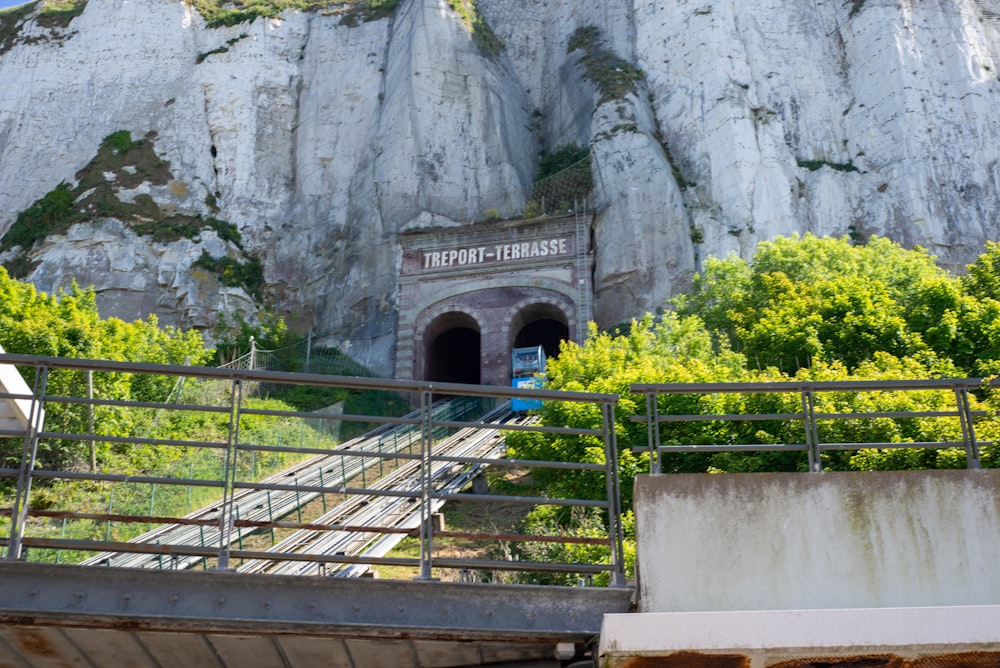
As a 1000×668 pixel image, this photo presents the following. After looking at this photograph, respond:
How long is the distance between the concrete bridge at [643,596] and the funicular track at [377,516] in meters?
5.29

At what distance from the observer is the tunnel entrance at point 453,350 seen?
41.0 m

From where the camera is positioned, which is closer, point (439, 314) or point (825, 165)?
point (439, 314)

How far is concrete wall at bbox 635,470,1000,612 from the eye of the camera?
6457 mm

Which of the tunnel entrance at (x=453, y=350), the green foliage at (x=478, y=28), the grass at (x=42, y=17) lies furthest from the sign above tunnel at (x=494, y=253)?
the grass at (x=42, y=17)

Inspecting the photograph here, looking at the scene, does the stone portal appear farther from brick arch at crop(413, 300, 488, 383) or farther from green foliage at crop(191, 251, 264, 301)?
green foliage at crop(191, 251, 264, 301)

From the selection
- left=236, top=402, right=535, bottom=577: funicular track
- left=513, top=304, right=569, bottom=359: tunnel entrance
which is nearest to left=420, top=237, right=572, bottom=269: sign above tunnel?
left=513, top=304, right=569, bottom=359: tunnel entrance

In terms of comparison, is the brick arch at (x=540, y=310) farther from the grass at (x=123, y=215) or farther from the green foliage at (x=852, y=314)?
the grass at (x=123, y=215)

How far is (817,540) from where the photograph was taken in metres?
6.55

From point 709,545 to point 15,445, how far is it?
856 inches

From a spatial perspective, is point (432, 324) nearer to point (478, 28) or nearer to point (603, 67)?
point (603, 67)

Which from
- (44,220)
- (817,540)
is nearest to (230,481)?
(817,540)

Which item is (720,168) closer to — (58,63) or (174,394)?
(174,394)

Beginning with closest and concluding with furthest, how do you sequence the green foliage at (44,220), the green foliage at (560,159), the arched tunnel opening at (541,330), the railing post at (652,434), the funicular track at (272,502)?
the railing post at (652,434) < the funicular track at (272,502) < the arched tunnel opening at (541,330) < the green foliage at (44,220) < the green foliage at (560,159)

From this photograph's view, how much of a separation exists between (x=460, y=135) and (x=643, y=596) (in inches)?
1644
